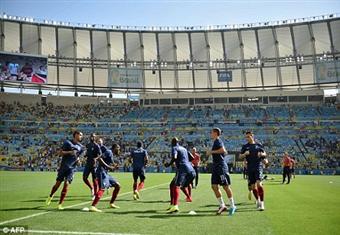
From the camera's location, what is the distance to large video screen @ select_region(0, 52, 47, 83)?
174ft

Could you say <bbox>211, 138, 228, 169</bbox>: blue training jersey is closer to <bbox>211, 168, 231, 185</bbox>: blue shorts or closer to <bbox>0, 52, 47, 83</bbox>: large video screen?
<bbox>211, 168, 231, 185</bbox>: blue shorts

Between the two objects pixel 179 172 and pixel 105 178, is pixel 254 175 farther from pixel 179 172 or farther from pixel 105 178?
pixel 105 178

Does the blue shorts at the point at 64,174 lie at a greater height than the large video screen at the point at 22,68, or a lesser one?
lesser

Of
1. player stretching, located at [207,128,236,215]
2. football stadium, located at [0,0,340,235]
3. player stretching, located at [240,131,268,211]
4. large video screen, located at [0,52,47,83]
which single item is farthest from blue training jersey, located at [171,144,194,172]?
large video screen, located at [0,52,47,83]

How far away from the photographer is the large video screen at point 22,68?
53031 mm

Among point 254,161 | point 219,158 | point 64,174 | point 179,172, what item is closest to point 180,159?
point 179,172

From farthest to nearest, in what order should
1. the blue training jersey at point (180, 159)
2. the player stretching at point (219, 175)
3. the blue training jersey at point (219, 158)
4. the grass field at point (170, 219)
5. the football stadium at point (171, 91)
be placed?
the football stadium at point (171, 91)
the blue training jersey at point (180, 159)
the blue training jersey at point (219, 158)
the player stretching at point (219, 175)
the grass field at point (170, 219)

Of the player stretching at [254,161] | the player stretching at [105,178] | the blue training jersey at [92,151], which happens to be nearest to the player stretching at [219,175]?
the player stretching at [254,161]

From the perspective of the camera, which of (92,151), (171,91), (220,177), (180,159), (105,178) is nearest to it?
(220,177)

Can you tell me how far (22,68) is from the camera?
54.2 metres

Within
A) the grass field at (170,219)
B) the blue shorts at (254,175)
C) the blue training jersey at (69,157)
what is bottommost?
the grass field at (170,219)

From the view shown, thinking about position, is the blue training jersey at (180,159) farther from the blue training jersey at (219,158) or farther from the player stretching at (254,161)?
the player stretching at (254,161)

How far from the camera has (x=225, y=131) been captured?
5509cm

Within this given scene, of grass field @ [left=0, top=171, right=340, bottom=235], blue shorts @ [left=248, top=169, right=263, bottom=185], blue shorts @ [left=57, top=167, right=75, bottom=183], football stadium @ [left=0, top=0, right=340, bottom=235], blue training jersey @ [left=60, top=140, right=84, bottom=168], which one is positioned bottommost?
grass field @ [left=0, top=171, right=340, bottom=235]
